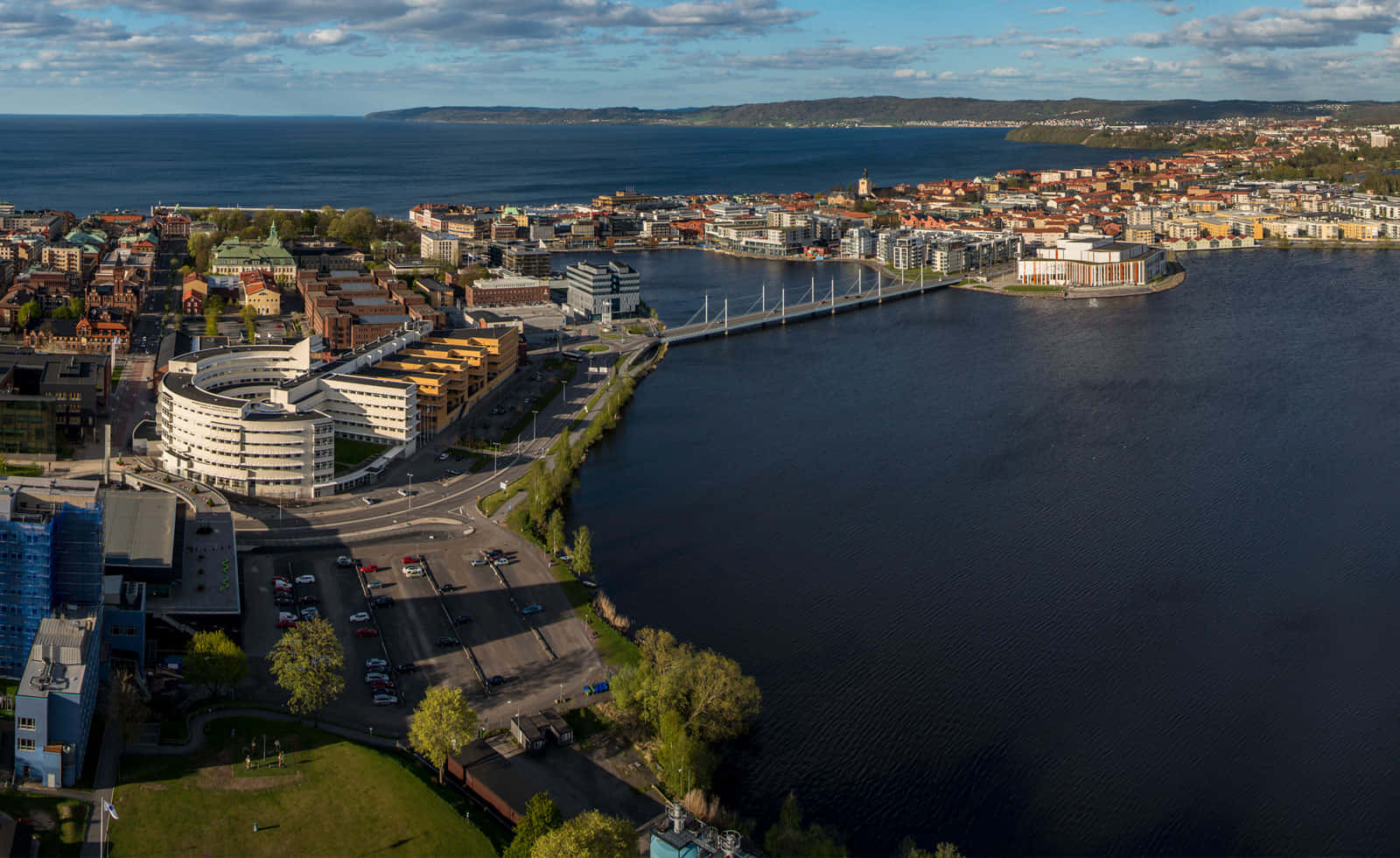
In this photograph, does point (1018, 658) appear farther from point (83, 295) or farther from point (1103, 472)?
point (83, 295)

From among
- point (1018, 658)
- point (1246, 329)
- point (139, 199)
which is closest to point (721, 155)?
point (139, 199)

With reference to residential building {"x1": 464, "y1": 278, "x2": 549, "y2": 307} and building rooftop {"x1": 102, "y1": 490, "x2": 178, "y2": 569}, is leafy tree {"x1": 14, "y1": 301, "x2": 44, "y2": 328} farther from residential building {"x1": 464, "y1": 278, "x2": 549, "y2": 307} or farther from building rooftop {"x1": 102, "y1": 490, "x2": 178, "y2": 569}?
building rooftop {"x1": 102, "y1": 490, "x2": 178, "y2": 569}

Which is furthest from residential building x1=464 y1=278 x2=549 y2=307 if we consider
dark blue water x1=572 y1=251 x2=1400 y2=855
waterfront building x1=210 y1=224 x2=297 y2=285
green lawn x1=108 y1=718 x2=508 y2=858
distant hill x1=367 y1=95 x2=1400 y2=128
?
distant hill x1=367 y1=95 x2=1400 y2=128

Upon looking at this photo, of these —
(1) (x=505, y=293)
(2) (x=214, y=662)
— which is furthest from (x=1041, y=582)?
(1) (x=505, y=293)

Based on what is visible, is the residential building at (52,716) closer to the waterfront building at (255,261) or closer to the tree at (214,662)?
the tree at (214,662)

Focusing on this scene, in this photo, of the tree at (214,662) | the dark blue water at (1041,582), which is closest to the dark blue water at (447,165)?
the dark blue water at (1041,582)

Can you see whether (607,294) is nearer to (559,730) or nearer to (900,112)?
(559,730)

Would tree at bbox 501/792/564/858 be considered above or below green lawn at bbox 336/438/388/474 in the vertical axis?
below
